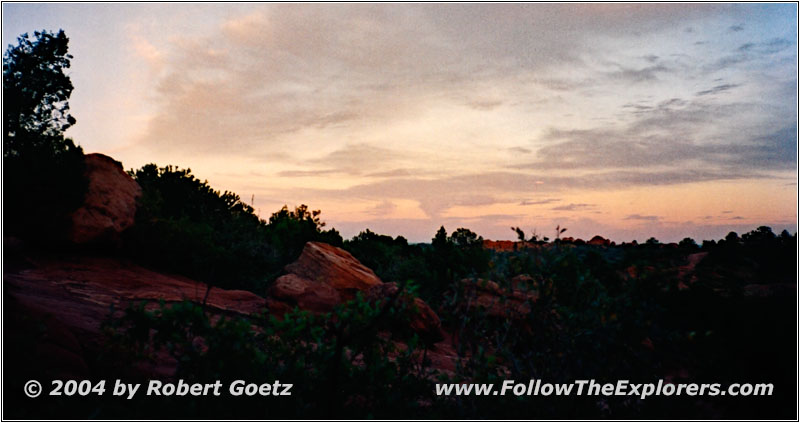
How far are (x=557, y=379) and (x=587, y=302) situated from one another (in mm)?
891

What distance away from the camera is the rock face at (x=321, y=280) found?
15.7m

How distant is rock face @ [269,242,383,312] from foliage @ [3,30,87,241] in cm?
782

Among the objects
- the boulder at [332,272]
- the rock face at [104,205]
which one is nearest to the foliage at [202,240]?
the rock face at [104,205]

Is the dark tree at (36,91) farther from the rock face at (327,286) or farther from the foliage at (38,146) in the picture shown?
the rock face at (327,286)

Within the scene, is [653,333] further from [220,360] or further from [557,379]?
[220,360]

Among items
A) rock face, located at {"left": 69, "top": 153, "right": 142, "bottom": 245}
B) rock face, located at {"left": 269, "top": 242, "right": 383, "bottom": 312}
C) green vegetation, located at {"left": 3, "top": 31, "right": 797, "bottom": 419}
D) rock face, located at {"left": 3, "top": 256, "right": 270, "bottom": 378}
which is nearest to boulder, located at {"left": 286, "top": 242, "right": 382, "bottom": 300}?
rock face, located at {"left": 269, "top": 242, "right": 383, "bottom": 312}

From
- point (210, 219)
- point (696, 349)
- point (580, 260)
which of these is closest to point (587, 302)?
point (580, 260)

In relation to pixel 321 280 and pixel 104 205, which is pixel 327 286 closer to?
pixel 321 280

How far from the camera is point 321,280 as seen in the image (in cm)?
1711

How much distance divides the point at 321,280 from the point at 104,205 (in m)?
8.51

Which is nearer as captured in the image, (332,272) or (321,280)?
(321,280)

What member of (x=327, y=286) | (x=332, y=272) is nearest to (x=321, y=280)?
(x=332, y=272)

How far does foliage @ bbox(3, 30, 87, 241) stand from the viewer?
18312 mm

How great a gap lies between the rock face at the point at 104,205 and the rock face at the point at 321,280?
6.51m
